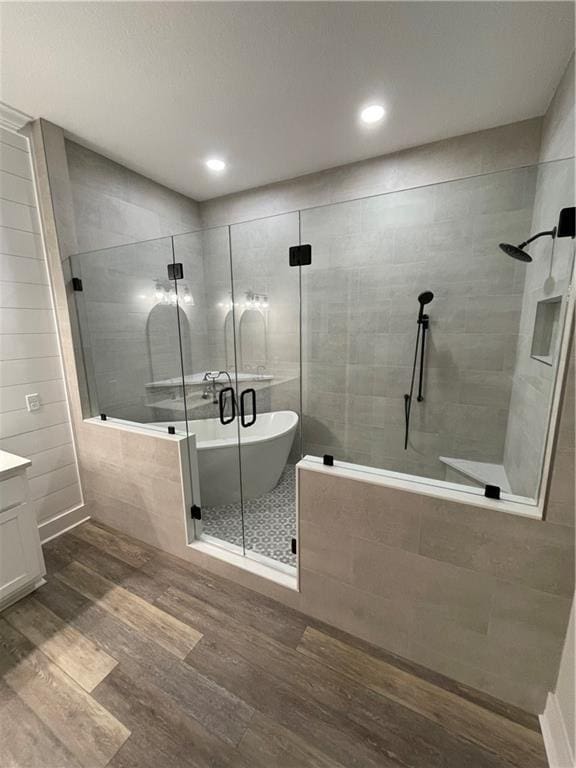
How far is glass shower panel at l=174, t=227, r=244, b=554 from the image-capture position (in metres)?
2.44

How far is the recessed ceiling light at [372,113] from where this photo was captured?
6.05ft

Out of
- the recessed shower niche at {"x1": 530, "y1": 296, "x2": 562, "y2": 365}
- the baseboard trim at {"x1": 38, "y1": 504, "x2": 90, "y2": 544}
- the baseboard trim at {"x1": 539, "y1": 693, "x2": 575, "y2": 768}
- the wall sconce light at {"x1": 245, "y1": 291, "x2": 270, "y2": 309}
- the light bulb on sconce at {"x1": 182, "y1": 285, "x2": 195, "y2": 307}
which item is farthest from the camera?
the wall sconce light at {"x1": 245, "y1": 291, "x2": 270, "y2": 309}

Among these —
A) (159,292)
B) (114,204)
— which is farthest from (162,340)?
(114,204)

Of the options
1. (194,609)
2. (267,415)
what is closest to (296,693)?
(194,609)

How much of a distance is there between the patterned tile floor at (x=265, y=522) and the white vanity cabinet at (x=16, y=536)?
1.04 meters

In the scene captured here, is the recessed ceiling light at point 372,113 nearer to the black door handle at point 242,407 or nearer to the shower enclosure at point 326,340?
the shower enclosure at point 326,340

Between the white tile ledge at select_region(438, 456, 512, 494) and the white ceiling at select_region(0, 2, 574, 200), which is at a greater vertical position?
the white ceiling at select_region(0, 2, 574, 200)

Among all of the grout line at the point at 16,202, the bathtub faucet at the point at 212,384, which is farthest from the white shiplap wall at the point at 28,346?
the bathtub faucet at the point at 212,384

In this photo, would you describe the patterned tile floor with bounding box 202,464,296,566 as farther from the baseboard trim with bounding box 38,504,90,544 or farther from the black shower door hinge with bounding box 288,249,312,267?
the black shower door hinge with bounding box 288,249,312,267

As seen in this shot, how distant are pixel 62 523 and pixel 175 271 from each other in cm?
219

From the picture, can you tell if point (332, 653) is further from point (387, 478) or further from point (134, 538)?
point (134, 538)

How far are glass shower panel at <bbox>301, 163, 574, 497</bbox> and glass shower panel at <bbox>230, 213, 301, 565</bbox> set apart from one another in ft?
0.61

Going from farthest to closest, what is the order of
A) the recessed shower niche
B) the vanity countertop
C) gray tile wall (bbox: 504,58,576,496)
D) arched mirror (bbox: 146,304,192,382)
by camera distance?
arched mirror (bbox: 146,304,192,382) → the vanity countertop → the recessed shower niche → gray tile wall (bbox: 504,58,576,496)

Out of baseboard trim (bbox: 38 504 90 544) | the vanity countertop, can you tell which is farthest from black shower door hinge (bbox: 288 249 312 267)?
baseboard trim (bbox: 38 504 90 544)
